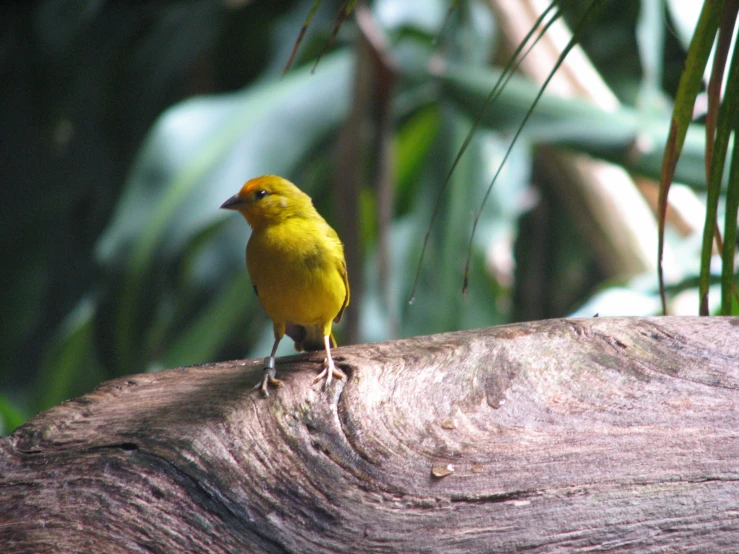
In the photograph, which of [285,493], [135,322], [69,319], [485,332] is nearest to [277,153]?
[135,322]

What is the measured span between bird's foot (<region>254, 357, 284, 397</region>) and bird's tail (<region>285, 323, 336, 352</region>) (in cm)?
70

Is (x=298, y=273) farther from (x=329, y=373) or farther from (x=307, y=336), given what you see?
(x=329, y=373)

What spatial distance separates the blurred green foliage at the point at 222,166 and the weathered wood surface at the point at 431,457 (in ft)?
5.88

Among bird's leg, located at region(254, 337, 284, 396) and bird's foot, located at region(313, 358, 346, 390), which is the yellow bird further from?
bird's foot, located at region(313, 358, 346, 390)

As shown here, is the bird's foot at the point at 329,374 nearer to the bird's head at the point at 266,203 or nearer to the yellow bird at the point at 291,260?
the yellow bird at the point at 291,260

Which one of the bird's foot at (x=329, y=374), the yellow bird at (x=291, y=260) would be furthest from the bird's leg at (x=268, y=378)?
the yellow bird at (x=291, y=260)

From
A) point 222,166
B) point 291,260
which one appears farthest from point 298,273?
point 222,166

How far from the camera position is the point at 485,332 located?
6.81 ft

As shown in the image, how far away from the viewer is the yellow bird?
2.66 metres

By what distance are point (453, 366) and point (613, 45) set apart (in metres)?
6.09

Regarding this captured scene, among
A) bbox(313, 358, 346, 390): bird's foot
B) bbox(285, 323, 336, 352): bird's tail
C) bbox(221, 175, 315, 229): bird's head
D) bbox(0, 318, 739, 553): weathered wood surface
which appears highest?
bbox(221, 175, 315, 229): bird's head

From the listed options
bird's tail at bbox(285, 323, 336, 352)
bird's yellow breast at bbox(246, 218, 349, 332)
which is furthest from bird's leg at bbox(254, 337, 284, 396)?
bird's tail at bbox(285, 323, 336, 352)

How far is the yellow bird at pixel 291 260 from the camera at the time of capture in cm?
266

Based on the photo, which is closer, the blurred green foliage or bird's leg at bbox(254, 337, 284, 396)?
bird's leg at bbox(254, 337, 284, 396)
